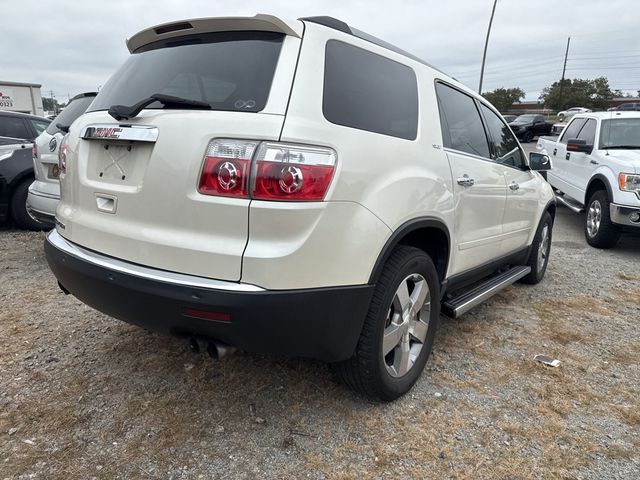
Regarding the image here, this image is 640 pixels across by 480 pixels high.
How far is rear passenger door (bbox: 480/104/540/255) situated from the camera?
153 inches

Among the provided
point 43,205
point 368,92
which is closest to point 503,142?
point 368,92

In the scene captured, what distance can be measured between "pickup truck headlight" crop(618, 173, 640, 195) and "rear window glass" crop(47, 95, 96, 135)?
252 inches

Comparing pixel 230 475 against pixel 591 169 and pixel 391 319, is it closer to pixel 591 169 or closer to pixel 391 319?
pixel 391 319

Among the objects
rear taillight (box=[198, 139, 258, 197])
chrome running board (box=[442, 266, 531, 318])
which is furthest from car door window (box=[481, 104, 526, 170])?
rear taillight (box=[198, 139, 258, 197])

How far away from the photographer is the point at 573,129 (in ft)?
27.2

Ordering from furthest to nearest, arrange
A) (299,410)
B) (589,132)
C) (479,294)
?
(589,132), (479,294), (299,410)

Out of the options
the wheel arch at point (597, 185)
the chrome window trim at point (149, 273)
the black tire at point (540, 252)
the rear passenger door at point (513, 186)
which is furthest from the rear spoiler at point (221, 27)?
the wheel arch at point (597, 185)

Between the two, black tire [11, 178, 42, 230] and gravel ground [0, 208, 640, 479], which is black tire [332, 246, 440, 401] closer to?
gravel ground [0, 208, 640, 479]

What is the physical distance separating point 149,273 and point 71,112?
4.29 m

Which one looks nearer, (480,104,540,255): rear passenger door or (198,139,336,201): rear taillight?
(198,139,336,201): rear taillight

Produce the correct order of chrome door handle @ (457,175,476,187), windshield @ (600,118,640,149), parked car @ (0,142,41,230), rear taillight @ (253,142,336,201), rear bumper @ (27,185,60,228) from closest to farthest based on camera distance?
rear taillight @ (253,142,336,201)
chrome door handle @ (457,175,476,187)
rear bumper @ (27,185,60,228)
parked car @ (0,142,41,230)
windshield @ (600,118,640,149)

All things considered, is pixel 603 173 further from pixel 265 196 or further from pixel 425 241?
pixel 265 196

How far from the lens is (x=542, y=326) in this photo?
152 inches

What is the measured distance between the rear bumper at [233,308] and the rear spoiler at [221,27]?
116cm
